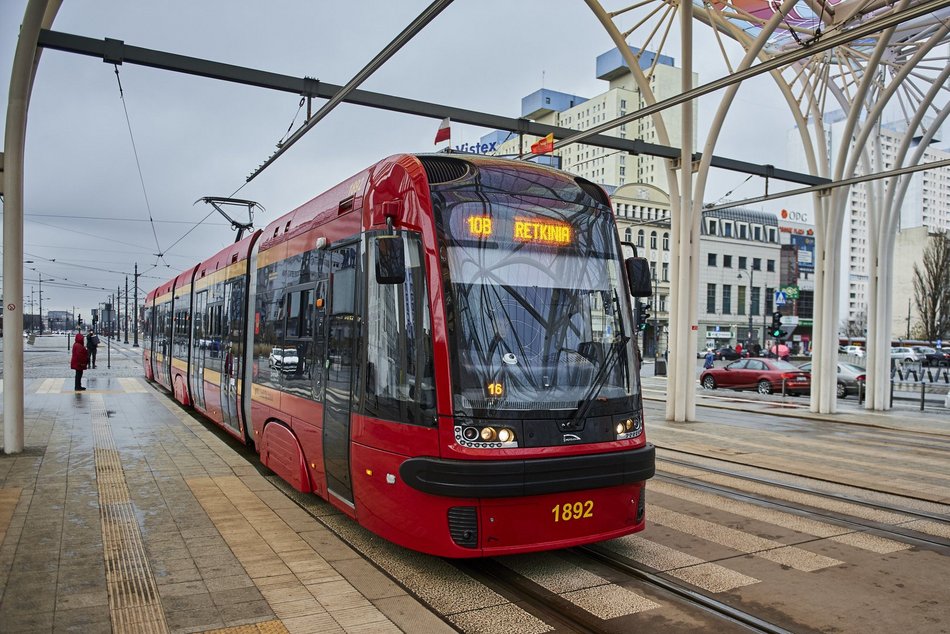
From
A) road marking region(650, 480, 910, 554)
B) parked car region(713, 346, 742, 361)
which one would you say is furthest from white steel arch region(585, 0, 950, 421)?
parked car region(713, 346, 742, 361)

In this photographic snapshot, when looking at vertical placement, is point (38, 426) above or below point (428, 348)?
below

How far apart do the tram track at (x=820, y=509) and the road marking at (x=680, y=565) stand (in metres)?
2.29

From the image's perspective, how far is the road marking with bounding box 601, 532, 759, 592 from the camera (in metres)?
5.78

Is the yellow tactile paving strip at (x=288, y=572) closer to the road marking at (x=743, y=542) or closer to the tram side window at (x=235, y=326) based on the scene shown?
the tram side window at (x=235, y=326)

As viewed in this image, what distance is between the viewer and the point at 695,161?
17.3 m

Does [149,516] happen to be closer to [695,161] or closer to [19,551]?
[19,551]

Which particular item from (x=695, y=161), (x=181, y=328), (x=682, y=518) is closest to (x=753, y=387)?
(x=695, y=161)

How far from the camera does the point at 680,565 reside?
6.21m

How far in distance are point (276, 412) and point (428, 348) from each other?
151 inches

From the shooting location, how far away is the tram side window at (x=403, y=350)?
5.58 metres

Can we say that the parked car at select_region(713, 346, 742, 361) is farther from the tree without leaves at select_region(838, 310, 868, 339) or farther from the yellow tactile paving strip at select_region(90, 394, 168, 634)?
the yellow tactile paving strip at select_region(90, 394, 168, 634)

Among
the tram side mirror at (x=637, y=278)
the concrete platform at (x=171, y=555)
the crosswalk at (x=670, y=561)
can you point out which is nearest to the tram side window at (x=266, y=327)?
the concrete platform at (x=171, y=555)

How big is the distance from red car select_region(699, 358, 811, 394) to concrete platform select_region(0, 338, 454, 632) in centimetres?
2273

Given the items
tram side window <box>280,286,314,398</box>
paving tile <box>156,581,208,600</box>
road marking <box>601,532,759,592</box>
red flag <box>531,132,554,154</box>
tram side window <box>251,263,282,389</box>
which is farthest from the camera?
red flag <box>531,132,554,154</box>
